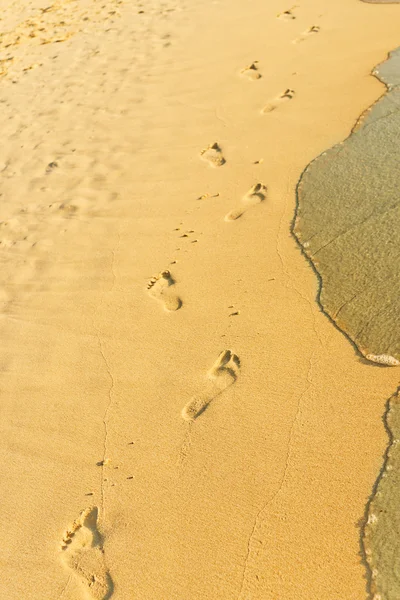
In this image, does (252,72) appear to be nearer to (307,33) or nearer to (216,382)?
(307,33)

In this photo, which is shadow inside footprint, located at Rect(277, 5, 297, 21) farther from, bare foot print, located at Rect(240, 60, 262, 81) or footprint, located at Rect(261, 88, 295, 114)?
footprint, located at Rect(261, 88, 295, 114)

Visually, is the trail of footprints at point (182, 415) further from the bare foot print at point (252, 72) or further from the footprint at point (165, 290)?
the bare foot print at point (252, 72)

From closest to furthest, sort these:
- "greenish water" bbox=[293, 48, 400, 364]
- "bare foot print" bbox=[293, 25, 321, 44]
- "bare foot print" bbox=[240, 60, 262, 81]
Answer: "greenish water" bbox=[293, 48, 400, 364] → "bare foot print" bbox=[240, 60, 262, 81] → "bare foot print" bbox=[293, 25, 321, 44]

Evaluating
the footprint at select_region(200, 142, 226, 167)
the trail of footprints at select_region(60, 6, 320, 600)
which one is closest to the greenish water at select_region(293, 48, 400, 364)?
the trail of footprints at select_region(60, 6, 320, 600)

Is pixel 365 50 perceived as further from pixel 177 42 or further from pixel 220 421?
pixel 220 421

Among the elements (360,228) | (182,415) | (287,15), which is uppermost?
(360,228)

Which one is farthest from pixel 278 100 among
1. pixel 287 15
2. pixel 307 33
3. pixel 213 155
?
Answer: pixel 287 15
